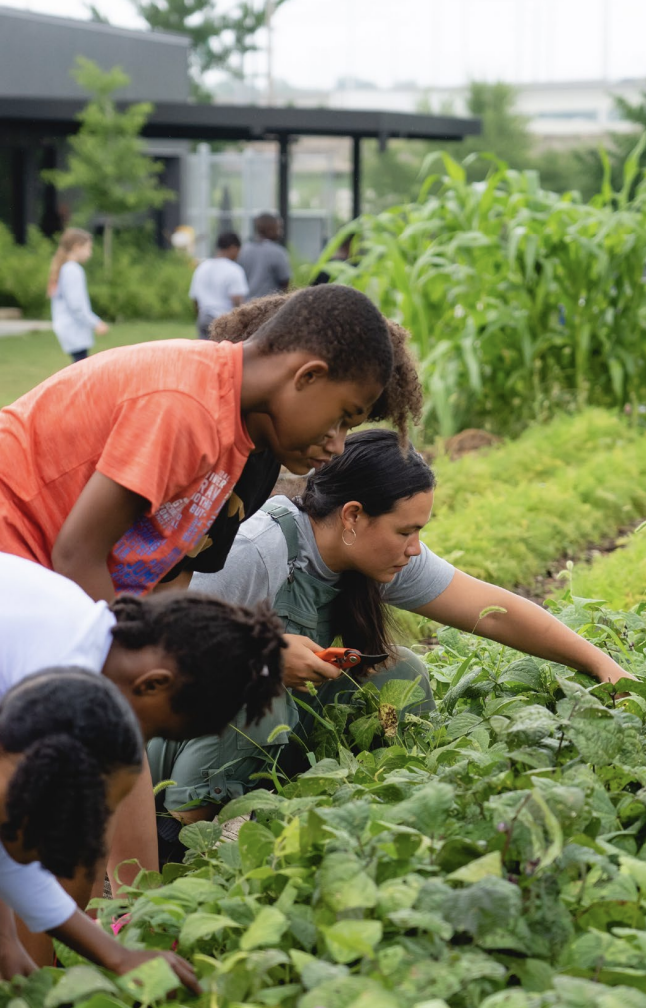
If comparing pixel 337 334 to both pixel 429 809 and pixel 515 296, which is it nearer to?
pixel 429 809

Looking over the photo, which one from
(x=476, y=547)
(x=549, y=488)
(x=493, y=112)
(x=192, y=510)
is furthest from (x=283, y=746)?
(x=493, y=112)

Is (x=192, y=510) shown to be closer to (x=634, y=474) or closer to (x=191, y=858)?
(x=191, y=858)

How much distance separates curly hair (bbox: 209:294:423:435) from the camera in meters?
2.53

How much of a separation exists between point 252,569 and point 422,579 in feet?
1.30

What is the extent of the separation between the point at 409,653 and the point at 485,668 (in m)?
0.18

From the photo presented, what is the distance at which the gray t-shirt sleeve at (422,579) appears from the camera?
280 cm

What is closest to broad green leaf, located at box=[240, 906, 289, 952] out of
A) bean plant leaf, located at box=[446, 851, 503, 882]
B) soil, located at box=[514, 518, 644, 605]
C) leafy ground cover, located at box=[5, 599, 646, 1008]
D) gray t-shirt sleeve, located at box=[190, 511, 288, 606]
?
leafy ground cover, located at box=[5, 599, 646, 1008]

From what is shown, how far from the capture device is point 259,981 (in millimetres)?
1604

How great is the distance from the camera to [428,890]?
165cm

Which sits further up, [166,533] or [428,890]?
[166,533]

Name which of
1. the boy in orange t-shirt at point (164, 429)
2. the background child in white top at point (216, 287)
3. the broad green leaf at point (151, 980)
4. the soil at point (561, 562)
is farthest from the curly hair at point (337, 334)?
the background child in white top at point (216, 287)

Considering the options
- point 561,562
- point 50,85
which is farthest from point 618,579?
point 50,85

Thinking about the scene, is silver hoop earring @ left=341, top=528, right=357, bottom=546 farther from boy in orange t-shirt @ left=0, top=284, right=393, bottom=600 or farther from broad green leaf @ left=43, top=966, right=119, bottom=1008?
broad green leaf @ left=43, top=966, right=119, bottom=1008

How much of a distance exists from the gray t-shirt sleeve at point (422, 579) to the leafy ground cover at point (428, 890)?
0.55 metres
